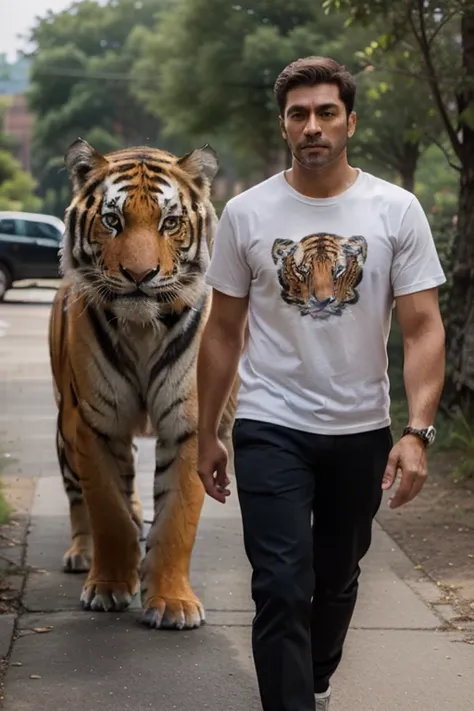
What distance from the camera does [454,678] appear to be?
500 centimetres

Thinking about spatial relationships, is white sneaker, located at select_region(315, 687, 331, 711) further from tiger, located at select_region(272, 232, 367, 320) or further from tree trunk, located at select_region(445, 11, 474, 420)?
tree trunk, located at select_region(445, 11, 474, 420)

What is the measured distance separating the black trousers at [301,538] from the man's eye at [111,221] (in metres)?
1.65

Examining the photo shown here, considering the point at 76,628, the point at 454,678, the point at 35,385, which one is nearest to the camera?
the point at 454,678

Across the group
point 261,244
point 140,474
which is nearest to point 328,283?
point 261,244

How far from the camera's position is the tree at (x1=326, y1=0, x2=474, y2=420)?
9.65 metres

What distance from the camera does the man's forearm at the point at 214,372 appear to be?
4.22m

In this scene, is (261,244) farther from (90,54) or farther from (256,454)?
(90,54)

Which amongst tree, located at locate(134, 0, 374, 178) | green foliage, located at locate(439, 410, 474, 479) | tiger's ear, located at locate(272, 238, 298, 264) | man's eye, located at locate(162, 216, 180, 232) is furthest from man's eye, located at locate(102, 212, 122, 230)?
tree, located at locate(134, 0, 374, 178)

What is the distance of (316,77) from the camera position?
406 centimetres

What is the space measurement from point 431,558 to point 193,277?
2.11m

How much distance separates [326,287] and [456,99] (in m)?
6.61

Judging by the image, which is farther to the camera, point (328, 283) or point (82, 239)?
point (82, 239)

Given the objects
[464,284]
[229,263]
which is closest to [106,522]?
[229,263]

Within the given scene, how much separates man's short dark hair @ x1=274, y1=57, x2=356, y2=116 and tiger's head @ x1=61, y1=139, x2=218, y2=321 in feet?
4.83
